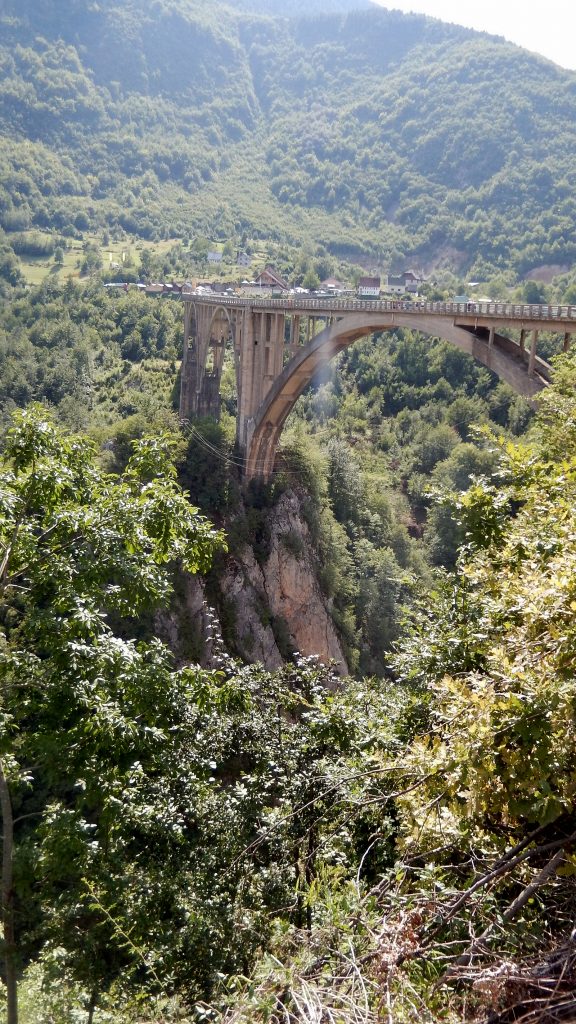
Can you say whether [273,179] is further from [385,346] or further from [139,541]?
[139,541]

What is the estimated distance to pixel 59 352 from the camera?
Result: 46125mm

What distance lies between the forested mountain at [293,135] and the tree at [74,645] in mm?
81106

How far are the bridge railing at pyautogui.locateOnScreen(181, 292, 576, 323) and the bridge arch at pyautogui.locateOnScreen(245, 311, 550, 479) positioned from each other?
0.67 ft

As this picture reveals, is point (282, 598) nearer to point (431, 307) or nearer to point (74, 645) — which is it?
point (431, 307)

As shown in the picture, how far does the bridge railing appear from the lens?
14573 mm

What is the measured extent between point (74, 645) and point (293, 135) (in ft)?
521

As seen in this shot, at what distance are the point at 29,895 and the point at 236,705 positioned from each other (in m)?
2.27

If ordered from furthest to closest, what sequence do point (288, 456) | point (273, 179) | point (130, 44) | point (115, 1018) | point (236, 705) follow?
point (130, 44)
point (273, 179)
point (288, 456)
point (236, 705)
point (115, 1018)

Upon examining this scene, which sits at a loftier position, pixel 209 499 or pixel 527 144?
pixel 527 144

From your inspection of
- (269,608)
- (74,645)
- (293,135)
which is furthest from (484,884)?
(293,135)

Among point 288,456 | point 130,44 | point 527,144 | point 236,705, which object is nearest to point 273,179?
point 527,144

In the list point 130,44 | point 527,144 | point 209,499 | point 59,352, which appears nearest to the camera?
point 209,499

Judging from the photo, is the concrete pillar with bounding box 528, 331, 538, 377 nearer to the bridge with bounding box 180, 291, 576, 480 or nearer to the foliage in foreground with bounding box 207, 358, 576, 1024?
the bridge with bounding box 180, 291, 576, 480

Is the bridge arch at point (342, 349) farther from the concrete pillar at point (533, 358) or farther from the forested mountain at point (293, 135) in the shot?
the forested mountain at point (293, 135)
